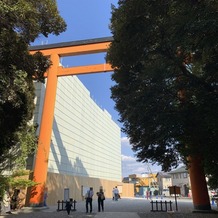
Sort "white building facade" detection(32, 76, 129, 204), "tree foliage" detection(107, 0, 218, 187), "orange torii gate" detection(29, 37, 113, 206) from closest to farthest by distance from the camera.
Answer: "tree foliage" detection(107, 0, 218, 187) < "orange torii gate" detection(29, 37, 113, 206) < "white building facade" detection(32, 76, 129, 204)

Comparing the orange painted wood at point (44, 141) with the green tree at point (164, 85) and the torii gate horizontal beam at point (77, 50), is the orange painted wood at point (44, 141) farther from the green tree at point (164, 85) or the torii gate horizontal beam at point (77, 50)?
the green tree at point (164, 85)

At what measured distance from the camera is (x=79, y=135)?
25703 millimetres

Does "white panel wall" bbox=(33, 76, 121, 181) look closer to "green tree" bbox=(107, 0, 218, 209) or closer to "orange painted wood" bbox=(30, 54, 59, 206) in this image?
"orange painted wood" bbox=(30, 54, 59, 206)

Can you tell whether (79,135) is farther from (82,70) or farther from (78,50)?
(78,50)

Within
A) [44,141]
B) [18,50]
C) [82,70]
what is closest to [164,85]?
[18,50]

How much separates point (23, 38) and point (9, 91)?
211 centimetres

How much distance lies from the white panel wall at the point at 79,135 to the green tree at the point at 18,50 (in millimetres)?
10820

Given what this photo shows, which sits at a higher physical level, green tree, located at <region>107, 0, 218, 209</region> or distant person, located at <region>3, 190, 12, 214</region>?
green tree, located at <region>107, 0, 218, 209</region>

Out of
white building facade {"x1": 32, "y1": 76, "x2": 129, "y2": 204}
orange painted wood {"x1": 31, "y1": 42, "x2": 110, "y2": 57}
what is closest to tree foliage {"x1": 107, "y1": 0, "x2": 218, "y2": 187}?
orange painted wood {"x1": 31, "y1": 42, "x2": 110, "y2": 57}

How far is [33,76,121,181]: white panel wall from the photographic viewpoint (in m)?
20.8

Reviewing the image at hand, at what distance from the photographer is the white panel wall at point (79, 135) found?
68.4 ft

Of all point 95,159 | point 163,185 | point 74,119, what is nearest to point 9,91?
point 74,119

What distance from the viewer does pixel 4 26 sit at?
23.8 ft

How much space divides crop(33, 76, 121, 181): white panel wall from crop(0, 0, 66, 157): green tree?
35.5ft
